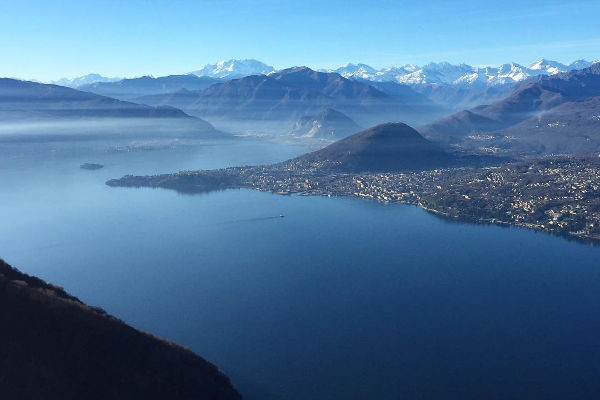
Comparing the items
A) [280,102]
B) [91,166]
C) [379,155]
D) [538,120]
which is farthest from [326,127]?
[91,166]

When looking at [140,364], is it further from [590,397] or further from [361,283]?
[361,283]

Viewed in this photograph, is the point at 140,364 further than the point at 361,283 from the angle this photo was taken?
No

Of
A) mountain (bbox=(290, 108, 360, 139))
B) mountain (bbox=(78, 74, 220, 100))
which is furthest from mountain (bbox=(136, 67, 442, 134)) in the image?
mountain (bbox=(78, 74, 220, 100))

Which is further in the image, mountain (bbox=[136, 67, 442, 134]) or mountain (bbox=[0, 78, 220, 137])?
mountain (bbox=[136, 67, 442, 134])

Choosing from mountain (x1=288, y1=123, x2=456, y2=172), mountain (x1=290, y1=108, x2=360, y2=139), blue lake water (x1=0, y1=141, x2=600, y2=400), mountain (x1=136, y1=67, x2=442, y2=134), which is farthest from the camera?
mountain (x1=136, y1=67, x2=442, y2=134)

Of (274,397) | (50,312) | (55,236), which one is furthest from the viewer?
(55,236)

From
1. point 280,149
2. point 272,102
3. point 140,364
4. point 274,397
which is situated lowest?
point 274,397

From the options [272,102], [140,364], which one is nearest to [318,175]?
[140,364]

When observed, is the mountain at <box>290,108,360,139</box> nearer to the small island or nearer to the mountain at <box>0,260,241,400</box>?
the small island
